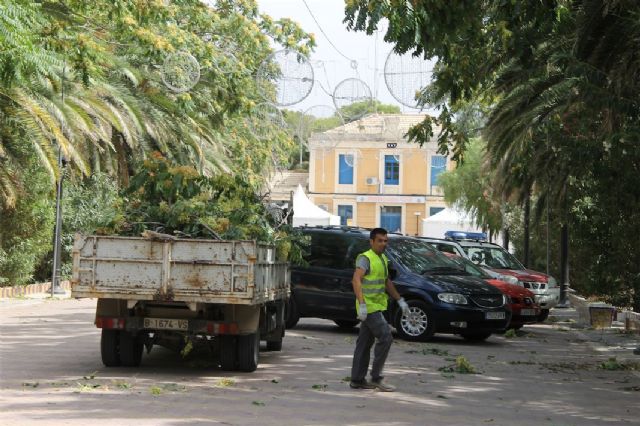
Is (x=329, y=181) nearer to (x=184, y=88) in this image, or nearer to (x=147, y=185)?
(x=184, y=88)

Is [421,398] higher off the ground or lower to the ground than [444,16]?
lower

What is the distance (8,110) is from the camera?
23609 mm

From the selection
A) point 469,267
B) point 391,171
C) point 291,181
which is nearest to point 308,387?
point 469,267

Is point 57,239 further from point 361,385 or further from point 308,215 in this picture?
point 308,215

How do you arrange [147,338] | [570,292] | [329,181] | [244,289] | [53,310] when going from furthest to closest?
[329,181]
[570,292]
[53,310]
[147,338]
[244,289]

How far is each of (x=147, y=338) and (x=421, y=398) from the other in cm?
397

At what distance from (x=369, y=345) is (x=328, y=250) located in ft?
26.3

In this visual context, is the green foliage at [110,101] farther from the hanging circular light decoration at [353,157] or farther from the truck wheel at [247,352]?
the hanging circular light decoration at [353,157]

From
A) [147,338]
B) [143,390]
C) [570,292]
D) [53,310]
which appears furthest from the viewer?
[570,292]

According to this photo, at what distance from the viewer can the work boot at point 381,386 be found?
41.5ft

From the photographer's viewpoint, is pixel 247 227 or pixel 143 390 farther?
pixel 247 227

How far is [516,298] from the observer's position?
22.9 meters

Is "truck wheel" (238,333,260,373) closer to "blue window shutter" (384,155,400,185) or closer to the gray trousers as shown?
the gray trousers

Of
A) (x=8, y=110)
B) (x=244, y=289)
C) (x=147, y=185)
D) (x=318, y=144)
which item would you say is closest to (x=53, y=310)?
(x=8, y=110)
